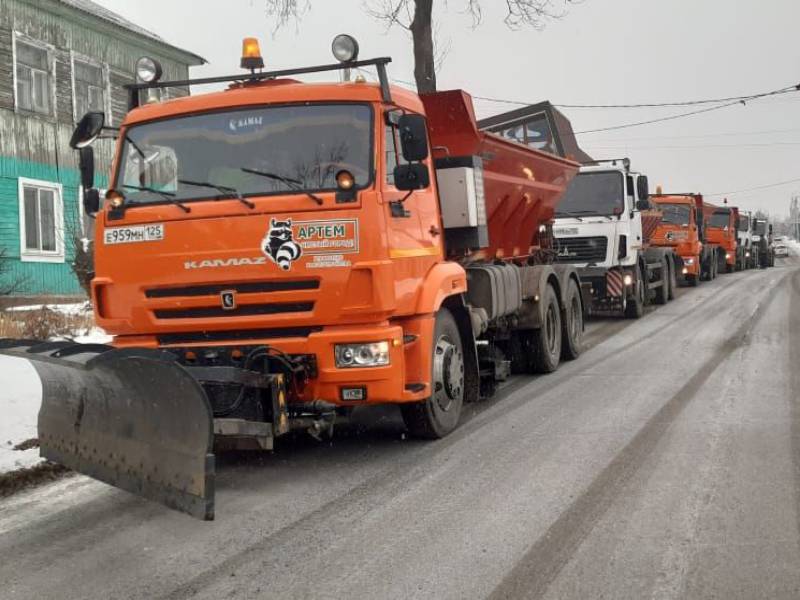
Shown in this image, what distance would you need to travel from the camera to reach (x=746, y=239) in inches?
1491

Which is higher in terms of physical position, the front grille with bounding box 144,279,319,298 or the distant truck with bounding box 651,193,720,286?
the distant truck with bounding box 651,193,720,286

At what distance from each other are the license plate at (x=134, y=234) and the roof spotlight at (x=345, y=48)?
72.3 inches

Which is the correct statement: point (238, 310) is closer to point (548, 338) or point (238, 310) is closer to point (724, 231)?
point (548, 338)

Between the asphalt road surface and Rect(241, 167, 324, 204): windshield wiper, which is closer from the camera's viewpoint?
the asphalt road surface

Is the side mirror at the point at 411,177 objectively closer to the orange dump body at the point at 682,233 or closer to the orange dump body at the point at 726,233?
the orange dump body at the point at 682,233

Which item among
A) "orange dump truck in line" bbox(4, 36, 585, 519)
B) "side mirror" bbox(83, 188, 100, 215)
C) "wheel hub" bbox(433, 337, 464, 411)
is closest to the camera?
"orange dump truck in line" bbox(4, 36, 585, 519)

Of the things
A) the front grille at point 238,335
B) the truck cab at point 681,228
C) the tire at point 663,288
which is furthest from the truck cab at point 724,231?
the front grille at point 238,335

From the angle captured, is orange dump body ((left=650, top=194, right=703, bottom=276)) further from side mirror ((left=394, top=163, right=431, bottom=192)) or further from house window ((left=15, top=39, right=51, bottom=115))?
side mirror ((left=394, top=163, right=431, bottom=192))

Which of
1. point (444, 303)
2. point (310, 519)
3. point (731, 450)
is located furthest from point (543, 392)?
point (310, 519)

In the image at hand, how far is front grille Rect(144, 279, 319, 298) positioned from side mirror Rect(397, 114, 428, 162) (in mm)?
1135

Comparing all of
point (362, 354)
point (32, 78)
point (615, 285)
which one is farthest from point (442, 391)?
point (32, 78)

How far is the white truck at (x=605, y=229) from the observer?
15.4 meters

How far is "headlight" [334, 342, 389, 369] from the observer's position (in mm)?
5930

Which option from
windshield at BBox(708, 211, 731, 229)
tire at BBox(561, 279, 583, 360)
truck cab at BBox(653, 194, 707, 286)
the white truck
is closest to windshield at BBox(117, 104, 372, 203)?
tire at BBox(561, 279, 583, 360)
